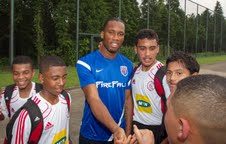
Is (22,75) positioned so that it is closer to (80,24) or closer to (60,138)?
(60,138)

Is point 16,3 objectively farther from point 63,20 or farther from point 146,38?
point 146,38

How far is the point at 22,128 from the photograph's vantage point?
2.46 meters

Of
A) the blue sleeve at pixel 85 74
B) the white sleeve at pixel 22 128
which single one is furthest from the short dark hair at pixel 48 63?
the white sleeve at pixel 22 128

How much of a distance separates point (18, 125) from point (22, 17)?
992 inches

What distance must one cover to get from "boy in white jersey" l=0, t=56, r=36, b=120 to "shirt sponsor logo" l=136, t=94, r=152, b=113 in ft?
3.60

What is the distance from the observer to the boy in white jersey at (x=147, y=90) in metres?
3.29

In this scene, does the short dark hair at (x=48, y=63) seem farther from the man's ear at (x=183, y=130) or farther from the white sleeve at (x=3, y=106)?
the man's ear at (x=183, y=130)

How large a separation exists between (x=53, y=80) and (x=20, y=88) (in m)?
0.66

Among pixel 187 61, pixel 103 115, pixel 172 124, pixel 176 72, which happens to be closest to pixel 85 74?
pixel 103 115

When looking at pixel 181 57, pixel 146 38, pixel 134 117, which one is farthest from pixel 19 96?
pixel 181 57

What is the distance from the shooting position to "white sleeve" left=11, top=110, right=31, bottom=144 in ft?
8.07

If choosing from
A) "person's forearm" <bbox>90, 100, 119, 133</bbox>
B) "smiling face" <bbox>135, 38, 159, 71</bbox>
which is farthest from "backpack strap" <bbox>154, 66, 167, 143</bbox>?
"person's forearm" <bbox>90, 100, 119, 133</bbox>

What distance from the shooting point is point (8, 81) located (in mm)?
12258

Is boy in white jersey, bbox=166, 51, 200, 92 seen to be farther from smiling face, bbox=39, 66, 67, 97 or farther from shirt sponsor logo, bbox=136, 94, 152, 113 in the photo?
smiling face, bbox=39, 66, 67, 97
